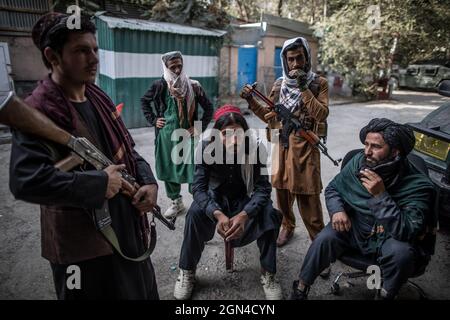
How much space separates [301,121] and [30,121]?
7.01 feet

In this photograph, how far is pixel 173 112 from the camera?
11.1 feet

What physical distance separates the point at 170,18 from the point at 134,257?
28.7 ft

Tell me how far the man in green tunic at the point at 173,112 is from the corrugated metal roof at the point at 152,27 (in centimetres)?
441

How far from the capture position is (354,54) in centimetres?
1224

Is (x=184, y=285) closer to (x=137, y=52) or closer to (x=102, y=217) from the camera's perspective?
(x=102, y=217)

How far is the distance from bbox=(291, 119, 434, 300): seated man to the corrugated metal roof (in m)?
6.45

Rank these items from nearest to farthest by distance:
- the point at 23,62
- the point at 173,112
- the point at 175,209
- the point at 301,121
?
the point at 301,121, the point at 173,112, the point at 175,209, the point at 23,62

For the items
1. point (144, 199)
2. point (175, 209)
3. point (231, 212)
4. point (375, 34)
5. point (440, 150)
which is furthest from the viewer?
point (375, 34)

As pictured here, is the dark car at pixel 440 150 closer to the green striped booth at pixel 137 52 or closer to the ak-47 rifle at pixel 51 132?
the ak-47 rifle at pixel 51 132

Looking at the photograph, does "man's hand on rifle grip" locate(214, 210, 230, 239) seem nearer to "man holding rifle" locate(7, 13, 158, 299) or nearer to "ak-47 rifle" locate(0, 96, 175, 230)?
"man holding rifle" locate(7, 13, 158, 299)

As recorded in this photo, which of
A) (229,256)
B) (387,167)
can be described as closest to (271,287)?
(229,256)

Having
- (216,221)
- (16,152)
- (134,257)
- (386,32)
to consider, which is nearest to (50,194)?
(16,152)

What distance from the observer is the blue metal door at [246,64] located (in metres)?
12.6
